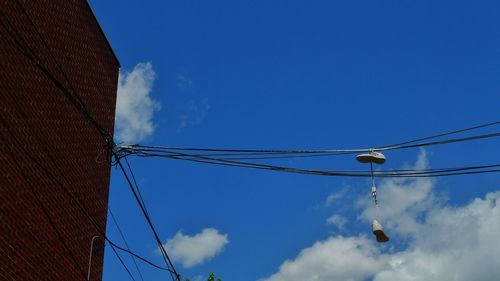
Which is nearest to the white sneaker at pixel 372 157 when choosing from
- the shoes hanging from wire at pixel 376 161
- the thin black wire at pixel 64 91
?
the shoes hanging from wire at pixel 376 161

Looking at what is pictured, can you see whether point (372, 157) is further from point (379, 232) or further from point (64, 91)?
point (64, 91)

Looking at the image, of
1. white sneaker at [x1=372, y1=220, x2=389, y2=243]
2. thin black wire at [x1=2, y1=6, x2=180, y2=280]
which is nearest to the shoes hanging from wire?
white sneaker at [x1=372, y1=220, x2=389, y2=243]

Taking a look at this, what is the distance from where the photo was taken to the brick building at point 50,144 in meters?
9.64

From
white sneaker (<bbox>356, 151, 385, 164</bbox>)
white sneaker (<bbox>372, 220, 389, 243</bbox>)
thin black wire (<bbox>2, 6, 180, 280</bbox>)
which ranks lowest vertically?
white sneaker (<bbox>372, 220, 389, 243</bbox>)

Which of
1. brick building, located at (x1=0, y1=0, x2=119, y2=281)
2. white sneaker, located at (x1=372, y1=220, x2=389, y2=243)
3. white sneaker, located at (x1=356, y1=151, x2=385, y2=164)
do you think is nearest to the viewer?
brick building, located at (x1=0, y1=0, x2=119, y2=281)

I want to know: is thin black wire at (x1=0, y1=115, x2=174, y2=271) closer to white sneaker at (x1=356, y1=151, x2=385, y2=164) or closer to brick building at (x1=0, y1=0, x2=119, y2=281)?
brick building at (x1=0, y1=0, x2=119, y2=281)

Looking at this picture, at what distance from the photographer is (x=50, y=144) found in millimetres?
10930

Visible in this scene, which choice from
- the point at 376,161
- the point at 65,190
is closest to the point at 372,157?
the point at 376,161

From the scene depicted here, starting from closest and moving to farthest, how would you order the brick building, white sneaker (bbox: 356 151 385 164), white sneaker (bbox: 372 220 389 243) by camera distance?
1. the brick building
2. white sneaker (bbox: 372 220 389 243)
3. white sneaker (bbox: 356 151 385 164)

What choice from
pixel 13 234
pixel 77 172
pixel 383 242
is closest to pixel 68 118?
pixel 77 172

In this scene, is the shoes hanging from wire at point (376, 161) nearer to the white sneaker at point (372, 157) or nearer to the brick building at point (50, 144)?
the white sneaker at point (372, 157)

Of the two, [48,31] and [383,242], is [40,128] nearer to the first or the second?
[48,31]

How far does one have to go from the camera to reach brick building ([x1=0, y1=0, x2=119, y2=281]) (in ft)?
31.6

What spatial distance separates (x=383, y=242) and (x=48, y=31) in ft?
20.6
